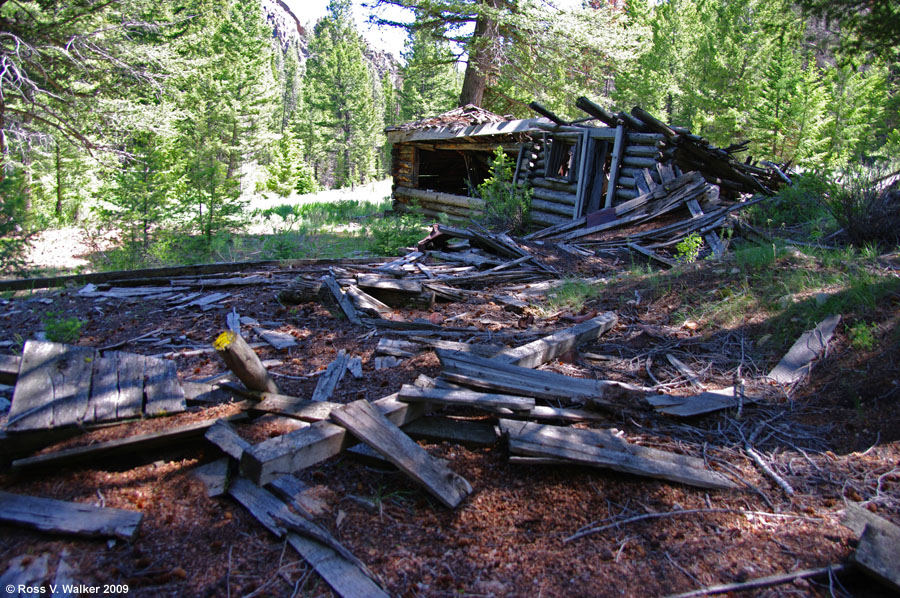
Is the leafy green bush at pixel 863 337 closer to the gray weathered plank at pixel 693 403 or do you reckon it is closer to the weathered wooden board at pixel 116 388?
the gray weathered plank at pixel 693 403

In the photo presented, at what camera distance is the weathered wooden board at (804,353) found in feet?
12.0

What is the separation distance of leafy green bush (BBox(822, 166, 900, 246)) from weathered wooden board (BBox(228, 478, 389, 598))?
6944mm

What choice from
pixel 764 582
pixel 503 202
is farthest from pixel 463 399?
pixel 503 202

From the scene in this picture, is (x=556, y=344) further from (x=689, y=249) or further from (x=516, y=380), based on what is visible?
(x=689, y=249)

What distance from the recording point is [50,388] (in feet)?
9.39

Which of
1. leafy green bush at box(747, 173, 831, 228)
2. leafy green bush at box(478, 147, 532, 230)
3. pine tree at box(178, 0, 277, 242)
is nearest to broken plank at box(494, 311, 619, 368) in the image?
leafy green bush at box(747, 173, 831, 228)

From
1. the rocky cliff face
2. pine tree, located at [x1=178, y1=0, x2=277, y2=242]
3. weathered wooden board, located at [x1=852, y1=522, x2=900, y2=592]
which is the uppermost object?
the rocky cliff face

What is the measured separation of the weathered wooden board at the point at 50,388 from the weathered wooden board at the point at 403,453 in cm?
140

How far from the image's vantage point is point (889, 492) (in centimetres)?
246

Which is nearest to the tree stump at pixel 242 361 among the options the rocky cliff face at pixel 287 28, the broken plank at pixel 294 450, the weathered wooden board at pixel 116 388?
the weathered wooden board at pixel 116 388

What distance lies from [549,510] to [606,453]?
437 millimetres

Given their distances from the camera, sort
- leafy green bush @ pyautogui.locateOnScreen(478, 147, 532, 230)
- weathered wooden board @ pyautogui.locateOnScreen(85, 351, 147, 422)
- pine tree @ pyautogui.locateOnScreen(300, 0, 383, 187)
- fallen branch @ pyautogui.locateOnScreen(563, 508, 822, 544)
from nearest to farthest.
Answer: fallen branch @ pyautogui.locateOnScreen(563, 508, 822, 544) < weathered wooden board @ pyautogui.locateOnScreen(85, 351, 147, 422) < leafy green bush @ pyautogui.locateOnScreen(478, 147, 532, 230) < pine tree @ pyautogui.locateOnScreen(300, 0, 383, 187)

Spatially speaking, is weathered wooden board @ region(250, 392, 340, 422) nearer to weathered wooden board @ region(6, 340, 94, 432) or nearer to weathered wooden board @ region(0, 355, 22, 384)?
weathered wooden board @ region(6, 340, 94, 432)

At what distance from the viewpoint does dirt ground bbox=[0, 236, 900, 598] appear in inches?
79.9
